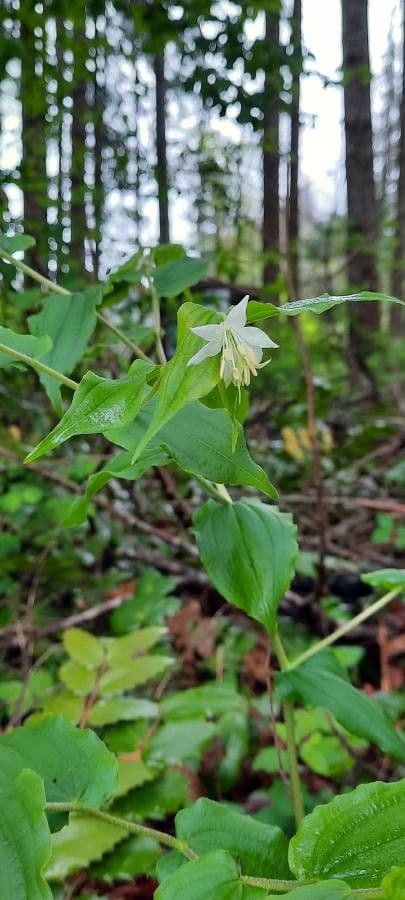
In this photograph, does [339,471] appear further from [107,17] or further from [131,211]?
[131,211]

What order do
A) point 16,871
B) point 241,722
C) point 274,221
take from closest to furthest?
point 16,871
point 241,722
point 274,221

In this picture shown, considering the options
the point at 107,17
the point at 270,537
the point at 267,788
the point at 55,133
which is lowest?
the point at 267,788

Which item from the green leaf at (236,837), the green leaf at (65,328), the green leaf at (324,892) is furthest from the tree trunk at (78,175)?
the green leaf at (324,892)

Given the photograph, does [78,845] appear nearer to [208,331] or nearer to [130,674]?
[130,674]

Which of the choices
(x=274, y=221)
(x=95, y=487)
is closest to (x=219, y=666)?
(x=95, y=487)

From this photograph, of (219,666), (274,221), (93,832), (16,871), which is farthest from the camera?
(274,221)

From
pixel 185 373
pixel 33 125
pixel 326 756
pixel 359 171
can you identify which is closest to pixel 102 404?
pixel 185 373
